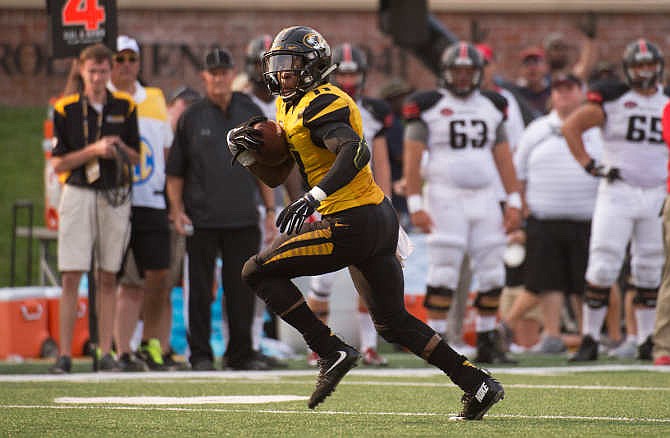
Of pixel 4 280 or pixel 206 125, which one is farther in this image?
pixel 4 280

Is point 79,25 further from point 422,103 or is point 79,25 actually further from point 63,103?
point 422,103

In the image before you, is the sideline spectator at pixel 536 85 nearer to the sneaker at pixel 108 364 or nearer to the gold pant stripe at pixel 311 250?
the sneaker at pixel 108 364

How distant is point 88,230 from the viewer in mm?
9844

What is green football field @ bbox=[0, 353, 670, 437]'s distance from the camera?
6.32 meters

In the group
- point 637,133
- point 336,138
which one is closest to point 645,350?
point 637,133

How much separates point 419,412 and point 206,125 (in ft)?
12.0

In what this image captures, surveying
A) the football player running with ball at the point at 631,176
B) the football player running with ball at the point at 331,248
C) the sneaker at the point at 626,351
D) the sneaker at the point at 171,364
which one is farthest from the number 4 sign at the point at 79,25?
the sneaker at the point at 626,351

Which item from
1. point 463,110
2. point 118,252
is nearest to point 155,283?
point 118,252

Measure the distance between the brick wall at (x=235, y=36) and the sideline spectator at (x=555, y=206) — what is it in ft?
27.1

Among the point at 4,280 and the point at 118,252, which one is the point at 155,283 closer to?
the point at 118,252

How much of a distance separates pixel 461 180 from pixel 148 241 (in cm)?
211

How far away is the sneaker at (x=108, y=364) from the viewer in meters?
9.85

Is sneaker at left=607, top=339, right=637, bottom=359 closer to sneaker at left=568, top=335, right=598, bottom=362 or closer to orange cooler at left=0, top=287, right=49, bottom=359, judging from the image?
sneaker at left=568, top=335, right=598, bottom=362

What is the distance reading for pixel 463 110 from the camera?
35.3 ft
